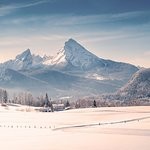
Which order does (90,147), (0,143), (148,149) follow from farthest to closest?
(0,143), (90,147), (148,149)

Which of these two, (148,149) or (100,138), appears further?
(100,138)

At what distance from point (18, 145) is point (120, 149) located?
11999 millimetres

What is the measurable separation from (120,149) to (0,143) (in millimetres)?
15158

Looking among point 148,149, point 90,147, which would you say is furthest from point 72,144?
point 148,149

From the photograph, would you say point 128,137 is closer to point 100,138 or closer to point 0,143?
point 100,138

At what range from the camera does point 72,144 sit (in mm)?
49969

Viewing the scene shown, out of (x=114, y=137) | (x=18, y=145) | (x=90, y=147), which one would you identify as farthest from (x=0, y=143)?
(x=114, y=137)

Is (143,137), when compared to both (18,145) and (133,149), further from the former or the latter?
(18,145)

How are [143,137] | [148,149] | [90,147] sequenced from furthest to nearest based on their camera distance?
[143,137] < [90,147] < [148,149]

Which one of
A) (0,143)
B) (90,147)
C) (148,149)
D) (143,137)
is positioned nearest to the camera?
(148,149)

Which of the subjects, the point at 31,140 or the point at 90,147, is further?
the point at 31,140

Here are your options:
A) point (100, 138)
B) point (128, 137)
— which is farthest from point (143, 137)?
point (100, 138)

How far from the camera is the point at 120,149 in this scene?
45.3m

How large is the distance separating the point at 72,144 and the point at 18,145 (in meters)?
6.15
